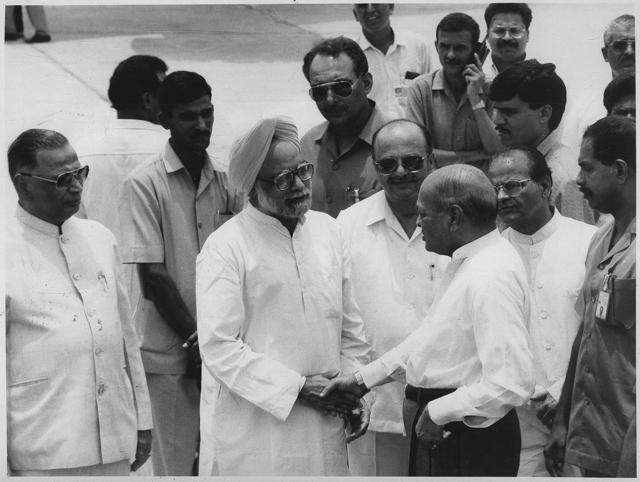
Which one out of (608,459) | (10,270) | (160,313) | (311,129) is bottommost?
(608,459)

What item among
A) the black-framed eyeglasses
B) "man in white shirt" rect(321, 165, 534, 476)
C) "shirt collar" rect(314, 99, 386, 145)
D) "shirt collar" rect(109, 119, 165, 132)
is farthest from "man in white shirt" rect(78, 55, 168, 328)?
"man in white shirt" rect(321, 165, 534, 476)

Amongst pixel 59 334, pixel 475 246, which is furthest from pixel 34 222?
pixel 475 246

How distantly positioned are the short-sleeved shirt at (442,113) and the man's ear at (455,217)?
1.25m

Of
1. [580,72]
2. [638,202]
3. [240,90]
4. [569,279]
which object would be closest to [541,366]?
[569,279]

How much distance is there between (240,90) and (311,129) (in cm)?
41

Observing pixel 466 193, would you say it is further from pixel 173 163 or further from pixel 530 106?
pixel 173 163

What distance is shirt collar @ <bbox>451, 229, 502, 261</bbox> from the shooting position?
4.49 meters

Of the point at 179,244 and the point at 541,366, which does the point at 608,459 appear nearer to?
the point at 541,366

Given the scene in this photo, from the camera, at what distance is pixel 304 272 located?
16.2ft

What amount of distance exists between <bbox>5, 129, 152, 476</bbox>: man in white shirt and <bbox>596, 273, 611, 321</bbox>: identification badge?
2018 mm

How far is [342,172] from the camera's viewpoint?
564cm

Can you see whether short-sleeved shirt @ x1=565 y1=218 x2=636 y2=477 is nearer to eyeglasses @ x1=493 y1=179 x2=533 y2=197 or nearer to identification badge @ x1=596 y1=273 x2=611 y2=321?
identification badge @ x1=596 y1=273 x2=611 y2=321

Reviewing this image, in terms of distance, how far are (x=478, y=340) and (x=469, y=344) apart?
8cm

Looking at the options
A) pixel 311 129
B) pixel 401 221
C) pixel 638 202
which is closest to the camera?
pixel 638 202
